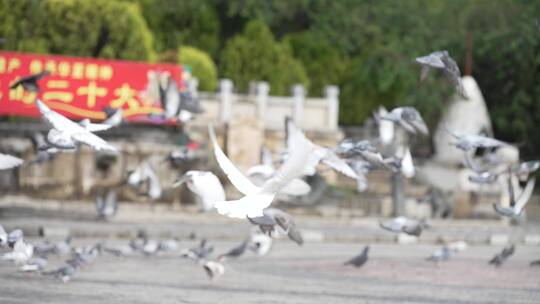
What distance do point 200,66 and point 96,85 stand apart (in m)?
9.30

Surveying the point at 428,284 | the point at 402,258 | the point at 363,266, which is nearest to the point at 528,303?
the point at 428,284

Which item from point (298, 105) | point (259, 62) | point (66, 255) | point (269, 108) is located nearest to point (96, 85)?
point (269, 108)

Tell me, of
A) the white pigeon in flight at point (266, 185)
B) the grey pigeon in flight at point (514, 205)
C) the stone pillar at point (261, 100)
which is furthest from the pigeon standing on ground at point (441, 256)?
the stone pillar at point (261, 100)

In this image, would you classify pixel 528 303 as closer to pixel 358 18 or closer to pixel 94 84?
pixel 94 84

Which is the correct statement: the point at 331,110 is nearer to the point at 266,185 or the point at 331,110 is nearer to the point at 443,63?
the point at 443,63

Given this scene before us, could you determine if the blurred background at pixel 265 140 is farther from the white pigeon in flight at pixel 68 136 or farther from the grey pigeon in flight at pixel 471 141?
the grey pigeon in flight at pixel 471 141

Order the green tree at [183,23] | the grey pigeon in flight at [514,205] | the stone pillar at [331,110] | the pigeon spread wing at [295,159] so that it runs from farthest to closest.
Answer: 1. the green tree at [183,23]
2. the stone pillar at [331,110]
3. the grey pigeon in flight at [514,205]
4. the pigeon spread wing at [295,159]

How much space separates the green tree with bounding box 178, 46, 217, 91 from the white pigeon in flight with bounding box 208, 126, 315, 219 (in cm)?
3132

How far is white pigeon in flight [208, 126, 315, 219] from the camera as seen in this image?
10.5 meters

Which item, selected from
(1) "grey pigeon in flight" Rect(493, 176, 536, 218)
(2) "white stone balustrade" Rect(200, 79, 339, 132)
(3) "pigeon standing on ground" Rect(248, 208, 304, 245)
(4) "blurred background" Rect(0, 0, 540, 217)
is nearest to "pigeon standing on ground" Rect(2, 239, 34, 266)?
(3) "pigeon standing on ground" Rect(248, 208, 304, 245)

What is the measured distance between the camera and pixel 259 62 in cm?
4578

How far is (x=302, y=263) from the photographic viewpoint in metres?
18.9

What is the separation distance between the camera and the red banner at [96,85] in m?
33.2

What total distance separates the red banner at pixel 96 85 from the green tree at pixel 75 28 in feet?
11.9
